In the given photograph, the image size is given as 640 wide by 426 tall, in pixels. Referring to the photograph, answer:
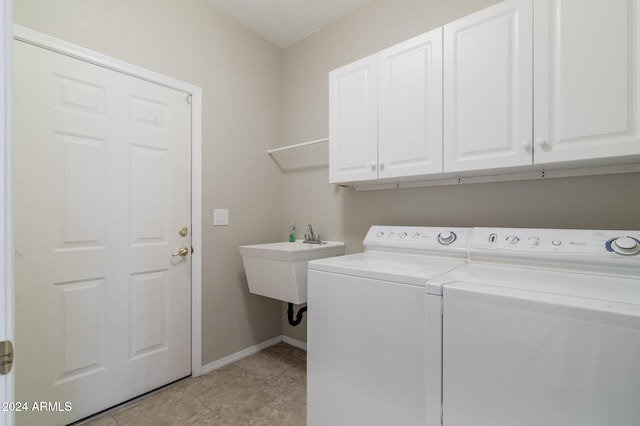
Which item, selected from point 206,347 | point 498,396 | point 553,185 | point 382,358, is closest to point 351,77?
point 553,185

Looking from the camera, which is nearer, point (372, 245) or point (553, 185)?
point (553, 185)

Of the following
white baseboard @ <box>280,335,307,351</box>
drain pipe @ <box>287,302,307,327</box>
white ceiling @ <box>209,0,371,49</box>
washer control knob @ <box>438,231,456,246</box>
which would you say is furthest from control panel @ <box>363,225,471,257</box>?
white ceiling @ <box>209,0,371,49</box>

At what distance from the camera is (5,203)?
51 cm

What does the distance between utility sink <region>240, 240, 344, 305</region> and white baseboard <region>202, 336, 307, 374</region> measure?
24.1 inches

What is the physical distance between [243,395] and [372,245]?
1.30 meters

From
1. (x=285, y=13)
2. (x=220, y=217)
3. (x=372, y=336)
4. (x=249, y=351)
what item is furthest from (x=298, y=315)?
(x=285, y=13)

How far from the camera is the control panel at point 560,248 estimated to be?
1108mm

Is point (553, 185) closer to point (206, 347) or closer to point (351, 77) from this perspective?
point (351, 77)

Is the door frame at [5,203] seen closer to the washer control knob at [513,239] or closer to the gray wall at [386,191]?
the washer control knob at [513,239]

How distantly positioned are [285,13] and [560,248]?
96.1 inches

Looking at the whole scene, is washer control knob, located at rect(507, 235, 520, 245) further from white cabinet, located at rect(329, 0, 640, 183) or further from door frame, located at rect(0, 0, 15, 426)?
door frame, located at rect(0, 0, 15, 426)

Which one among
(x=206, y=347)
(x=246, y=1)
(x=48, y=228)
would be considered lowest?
(x=206, y=347)

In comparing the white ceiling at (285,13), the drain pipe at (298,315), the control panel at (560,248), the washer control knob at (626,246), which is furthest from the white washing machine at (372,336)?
the white ceiling at (285,13)

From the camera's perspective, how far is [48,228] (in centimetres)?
151
